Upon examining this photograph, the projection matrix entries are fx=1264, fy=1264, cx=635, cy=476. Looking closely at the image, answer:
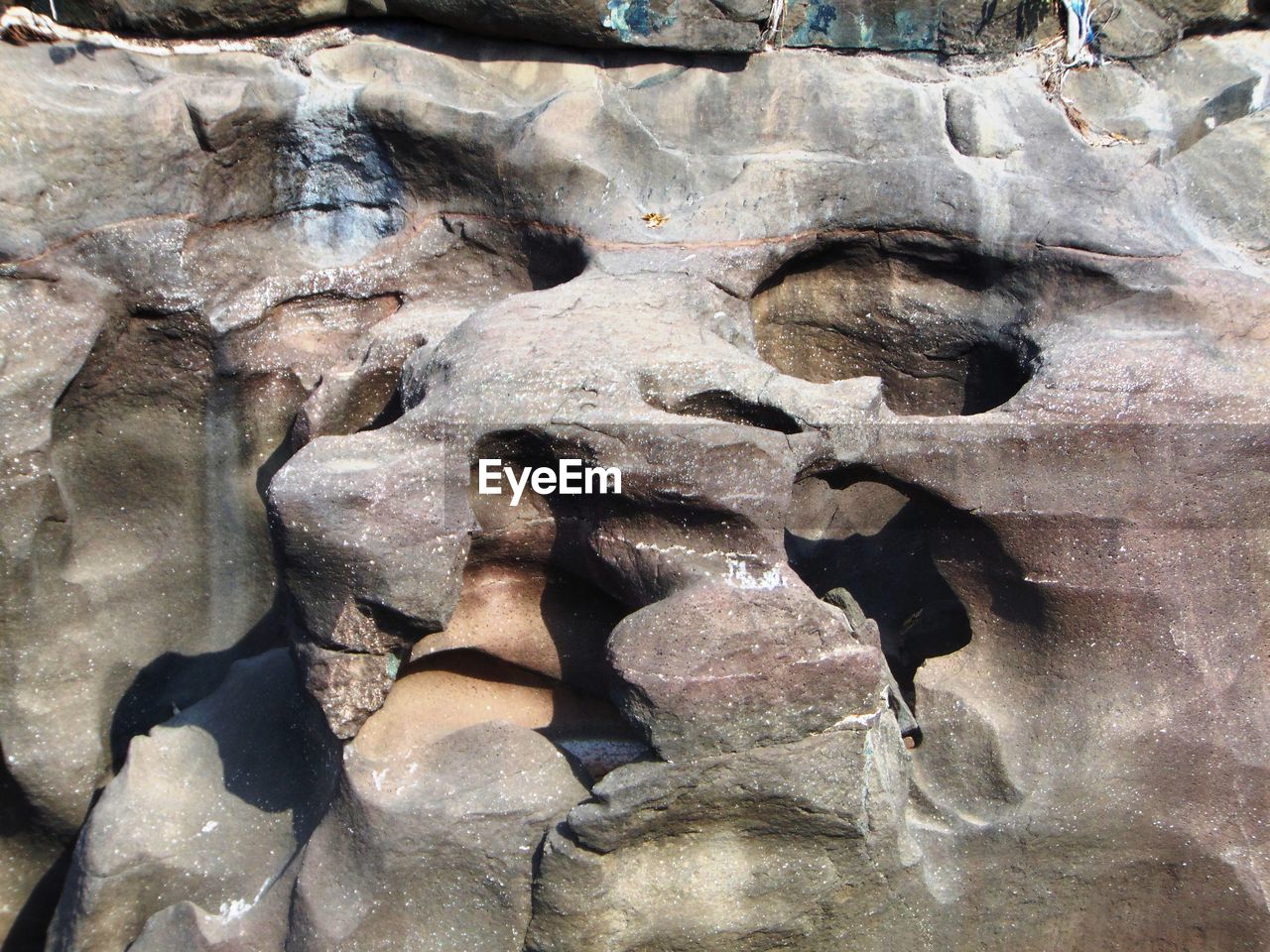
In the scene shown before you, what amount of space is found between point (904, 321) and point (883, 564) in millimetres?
467

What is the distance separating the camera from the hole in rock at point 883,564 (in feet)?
7.58

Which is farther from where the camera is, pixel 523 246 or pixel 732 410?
pixel 523 246

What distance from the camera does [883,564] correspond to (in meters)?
2.42

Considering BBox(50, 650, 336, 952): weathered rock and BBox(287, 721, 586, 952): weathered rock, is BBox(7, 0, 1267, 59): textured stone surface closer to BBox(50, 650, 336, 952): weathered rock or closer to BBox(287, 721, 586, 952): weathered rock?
BBox(50, 650, 336, 952): weathered rock

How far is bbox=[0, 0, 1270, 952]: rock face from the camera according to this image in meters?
1.85

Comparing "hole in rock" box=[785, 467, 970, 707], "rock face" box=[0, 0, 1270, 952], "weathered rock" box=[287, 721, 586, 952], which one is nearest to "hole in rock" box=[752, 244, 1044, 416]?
"rock face" box=[0, 0, 1270, 952]

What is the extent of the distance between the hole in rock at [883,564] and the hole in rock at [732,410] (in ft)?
1.20

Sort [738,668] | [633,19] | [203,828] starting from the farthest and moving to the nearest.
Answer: [633,19] → [203,828] → [738,668]

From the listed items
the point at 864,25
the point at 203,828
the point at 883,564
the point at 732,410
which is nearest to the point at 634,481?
the point at 732,410

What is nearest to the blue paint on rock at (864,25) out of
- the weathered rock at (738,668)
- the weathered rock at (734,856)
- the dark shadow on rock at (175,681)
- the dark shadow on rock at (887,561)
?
the dark shadow on rock at (887,561)

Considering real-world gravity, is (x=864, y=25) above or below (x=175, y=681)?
above

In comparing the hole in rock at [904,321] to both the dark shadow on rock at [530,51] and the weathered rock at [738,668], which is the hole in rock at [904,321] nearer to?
the dark shadow on rock at [530,51]

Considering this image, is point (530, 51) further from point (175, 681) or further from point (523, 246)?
point (175, 681)

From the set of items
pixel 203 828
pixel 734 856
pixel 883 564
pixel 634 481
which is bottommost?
pixel 203 828
